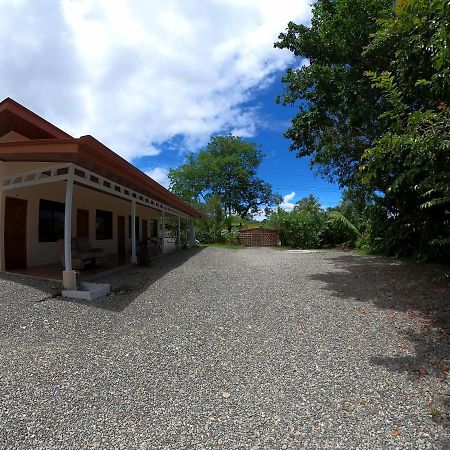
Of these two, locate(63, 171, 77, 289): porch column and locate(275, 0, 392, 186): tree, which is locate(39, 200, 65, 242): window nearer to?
locate(63, 171, 77, 289): porch column

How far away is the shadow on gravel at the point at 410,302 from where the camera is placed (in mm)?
3607

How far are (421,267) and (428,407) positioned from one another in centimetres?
809

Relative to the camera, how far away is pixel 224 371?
11.3 ft

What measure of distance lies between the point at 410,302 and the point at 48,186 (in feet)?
31.7

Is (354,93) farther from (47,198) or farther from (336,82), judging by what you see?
(47,198)

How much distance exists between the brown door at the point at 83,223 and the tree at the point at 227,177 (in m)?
25.6

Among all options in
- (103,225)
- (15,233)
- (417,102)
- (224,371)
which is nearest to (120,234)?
(103,225)

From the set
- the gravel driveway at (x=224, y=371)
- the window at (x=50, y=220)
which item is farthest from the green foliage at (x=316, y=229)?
the window at (x=50, y=220)

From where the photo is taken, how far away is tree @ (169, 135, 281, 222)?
1609 inches

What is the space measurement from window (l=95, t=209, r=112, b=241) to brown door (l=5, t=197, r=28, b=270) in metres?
4.17

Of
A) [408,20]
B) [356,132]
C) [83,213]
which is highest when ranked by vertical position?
[356,132]

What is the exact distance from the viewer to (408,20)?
3.36 m

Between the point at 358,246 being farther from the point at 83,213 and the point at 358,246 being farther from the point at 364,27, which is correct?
the point at 83,213

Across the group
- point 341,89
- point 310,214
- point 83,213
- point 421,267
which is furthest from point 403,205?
point 83,213
